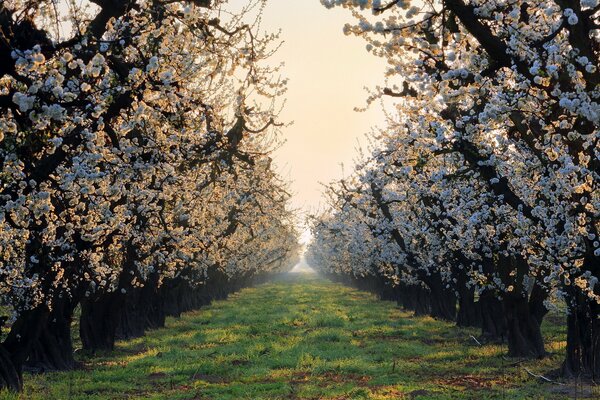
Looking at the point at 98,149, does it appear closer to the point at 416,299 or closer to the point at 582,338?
the point at 582,338

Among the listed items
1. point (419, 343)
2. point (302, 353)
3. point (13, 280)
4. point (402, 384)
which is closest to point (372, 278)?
point (419, 343)

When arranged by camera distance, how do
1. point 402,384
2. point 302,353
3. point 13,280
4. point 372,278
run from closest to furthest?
point 13,280 → point 402,384 → point 302,353 → point 372,278

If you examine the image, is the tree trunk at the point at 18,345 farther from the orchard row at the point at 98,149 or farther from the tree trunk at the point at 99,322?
the tree trunk at the point at 99,322

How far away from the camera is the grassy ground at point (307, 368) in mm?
17797

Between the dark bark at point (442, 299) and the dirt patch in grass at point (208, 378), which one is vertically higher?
the dark bark at point (442, 299)

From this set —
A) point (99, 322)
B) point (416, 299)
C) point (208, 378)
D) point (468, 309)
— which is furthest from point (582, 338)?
point (416, 299)

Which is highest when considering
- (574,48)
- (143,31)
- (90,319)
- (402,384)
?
(143,31)

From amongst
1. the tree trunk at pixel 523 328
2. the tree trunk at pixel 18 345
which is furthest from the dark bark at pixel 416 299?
the tree trunk at pixel 18 345

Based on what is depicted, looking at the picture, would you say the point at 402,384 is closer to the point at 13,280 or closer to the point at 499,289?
the point at 499,289

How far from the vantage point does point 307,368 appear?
21984 mm

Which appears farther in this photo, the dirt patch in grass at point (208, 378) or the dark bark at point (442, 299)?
the dark bark at point (442, 299)

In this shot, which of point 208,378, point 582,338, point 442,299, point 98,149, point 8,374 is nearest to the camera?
point 98,149

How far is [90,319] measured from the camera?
26047 mm

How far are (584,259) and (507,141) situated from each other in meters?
5.82
